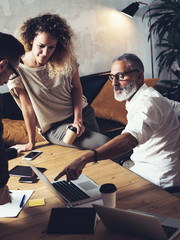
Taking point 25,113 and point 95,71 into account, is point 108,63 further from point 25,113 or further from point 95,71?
point 25,113

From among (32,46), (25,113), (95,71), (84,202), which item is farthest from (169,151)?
(95,71)

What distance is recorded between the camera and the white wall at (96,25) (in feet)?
11.9

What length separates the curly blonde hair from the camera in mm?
2444

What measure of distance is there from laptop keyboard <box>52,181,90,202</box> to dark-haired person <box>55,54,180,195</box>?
0.12m

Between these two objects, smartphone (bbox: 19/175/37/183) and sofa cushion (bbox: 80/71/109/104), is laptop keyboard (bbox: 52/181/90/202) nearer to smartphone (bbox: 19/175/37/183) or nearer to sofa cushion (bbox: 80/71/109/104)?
smartphone (bbox: 19/175/37/183)

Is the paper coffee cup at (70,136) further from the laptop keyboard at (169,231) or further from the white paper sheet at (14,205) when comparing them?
the laptop keyboard at (169,231)

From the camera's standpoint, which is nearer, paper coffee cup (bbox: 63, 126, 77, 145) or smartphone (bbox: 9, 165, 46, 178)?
smartphone (bbox: 9, 165, 46, 178)

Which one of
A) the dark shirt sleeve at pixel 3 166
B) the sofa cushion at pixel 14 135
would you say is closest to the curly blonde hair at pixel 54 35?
the sofa cushion at pixel 14 135

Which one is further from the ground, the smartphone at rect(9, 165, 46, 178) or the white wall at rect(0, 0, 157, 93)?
the white wall at rect(0, 0, 157, 93)

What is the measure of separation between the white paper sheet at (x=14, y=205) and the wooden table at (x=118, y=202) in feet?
Result: 0.09

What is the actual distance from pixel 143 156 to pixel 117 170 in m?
0.20

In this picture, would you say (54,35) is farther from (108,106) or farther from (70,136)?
(108,106)

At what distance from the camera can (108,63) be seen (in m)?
4.29

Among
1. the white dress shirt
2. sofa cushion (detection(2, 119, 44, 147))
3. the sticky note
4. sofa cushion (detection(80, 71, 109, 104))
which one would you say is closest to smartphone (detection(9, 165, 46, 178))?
the sticky note
